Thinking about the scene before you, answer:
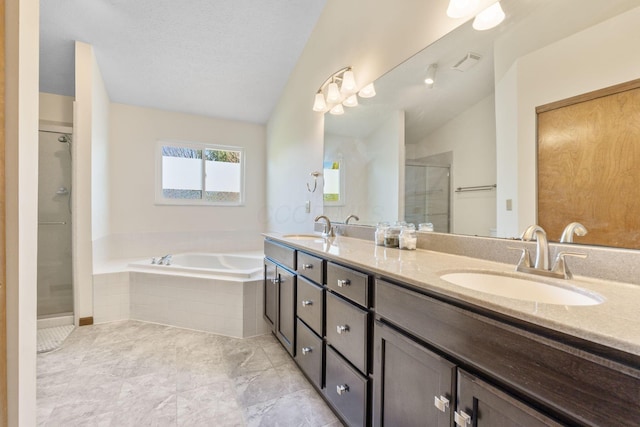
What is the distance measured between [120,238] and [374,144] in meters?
3.33

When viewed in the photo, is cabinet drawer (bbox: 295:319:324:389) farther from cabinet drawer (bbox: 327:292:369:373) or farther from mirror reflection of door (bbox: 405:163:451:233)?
mirror reflection of door (bbox: 405:163:451:233)

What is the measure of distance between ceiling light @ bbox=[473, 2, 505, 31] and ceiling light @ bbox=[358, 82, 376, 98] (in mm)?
825

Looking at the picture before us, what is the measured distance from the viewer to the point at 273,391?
177cm

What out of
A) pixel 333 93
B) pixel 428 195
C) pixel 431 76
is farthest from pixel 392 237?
pixel 333 93

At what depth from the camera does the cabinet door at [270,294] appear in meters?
2.22

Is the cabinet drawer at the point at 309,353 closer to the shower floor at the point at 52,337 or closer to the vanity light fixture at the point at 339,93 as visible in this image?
the vanity light fixture at the point at 339,93

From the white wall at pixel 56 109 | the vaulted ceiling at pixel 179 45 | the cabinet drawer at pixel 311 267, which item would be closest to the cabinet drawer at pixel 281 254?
the cabinet drawer at pixel 311 267

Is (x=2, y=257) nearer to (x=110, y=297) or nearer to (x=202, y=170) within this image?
(x=110, y=297)

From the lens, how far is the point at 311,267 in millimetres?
1629

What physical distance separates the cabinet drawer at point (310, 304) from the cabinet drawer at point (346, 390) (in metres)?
0.16

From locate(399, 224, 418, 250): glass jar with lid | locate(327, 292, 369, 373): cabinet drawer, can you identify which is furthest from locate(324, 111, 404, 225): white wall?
locate(327, 292, 369, 373): cabinet drawer

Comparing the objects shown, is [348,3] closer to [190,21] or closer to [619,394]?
[190,21]

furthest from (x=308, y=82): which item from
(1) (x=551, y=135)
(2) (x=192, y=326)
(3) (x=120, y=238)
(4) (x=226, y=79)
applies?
(3) (x=120, y=238)

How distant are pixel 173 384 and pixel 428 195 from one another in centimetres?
199
